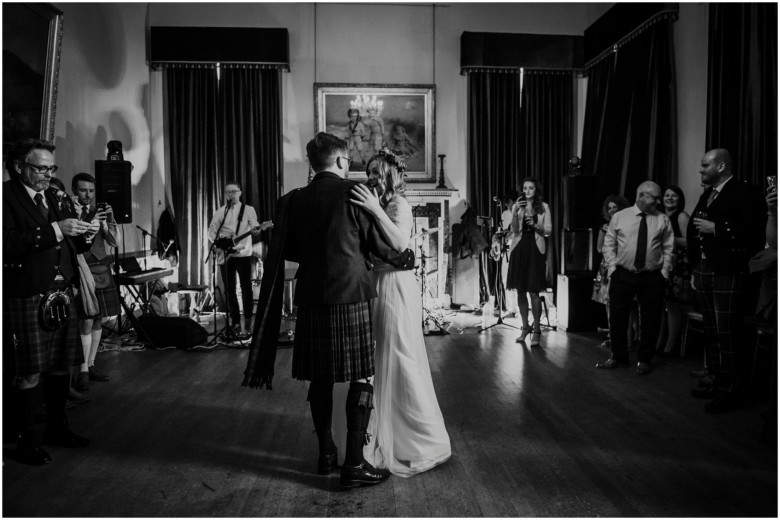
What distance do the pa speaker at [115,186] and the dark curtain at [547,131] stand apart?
5406 mm

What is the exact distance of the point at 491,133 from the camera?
8.99 meters

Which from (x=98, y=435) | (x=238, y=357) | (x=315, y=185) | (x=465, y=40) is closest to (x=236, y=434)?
(x=98, y=435)

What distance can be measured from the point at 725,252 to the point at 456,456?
224cm

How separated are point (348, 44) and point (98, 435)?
22.9 ft

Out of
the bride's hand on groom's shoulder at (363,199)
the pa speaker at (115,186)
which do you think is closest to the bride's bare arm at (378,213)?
the bride's hand on groom's shoulder at (363,199)

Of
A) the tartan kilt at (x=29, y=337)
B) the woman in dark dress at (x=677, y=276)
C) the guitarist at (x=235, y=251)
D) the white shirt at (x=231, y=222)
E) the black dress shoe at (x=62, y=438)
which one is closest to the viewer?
the tartan kilt at (x=29, y=337)

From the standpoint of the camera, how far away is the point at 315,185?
256 cm

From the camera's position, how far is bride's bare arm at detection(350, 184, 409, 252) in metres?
2.51

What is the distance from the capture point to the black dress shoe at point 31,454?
3002 mm

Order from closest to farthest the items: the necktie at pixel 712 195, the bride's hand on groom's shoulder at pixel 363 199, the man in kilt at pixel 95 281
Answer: the bride's hand on groom's shoulder at pixel 363 199, the necktie at pixel 712 195, the man in kilt at pixel 95 281

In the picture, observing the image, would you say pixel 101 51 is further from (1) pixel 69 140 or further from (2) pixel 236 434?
(2) pixel 236 434

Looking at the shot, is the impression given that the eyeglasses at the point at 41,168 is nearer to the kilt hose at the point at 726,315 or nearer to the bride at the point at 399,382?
the bride at the point at 399,382

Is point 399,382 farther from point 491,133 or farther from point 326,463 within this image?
point 491,133

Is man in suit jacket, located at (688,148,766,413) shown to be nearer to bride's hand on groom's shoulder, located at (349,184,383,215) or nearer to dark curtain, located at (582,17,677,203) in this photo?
bride's hand on groom's shoulder, located at (349,184,383,215)
